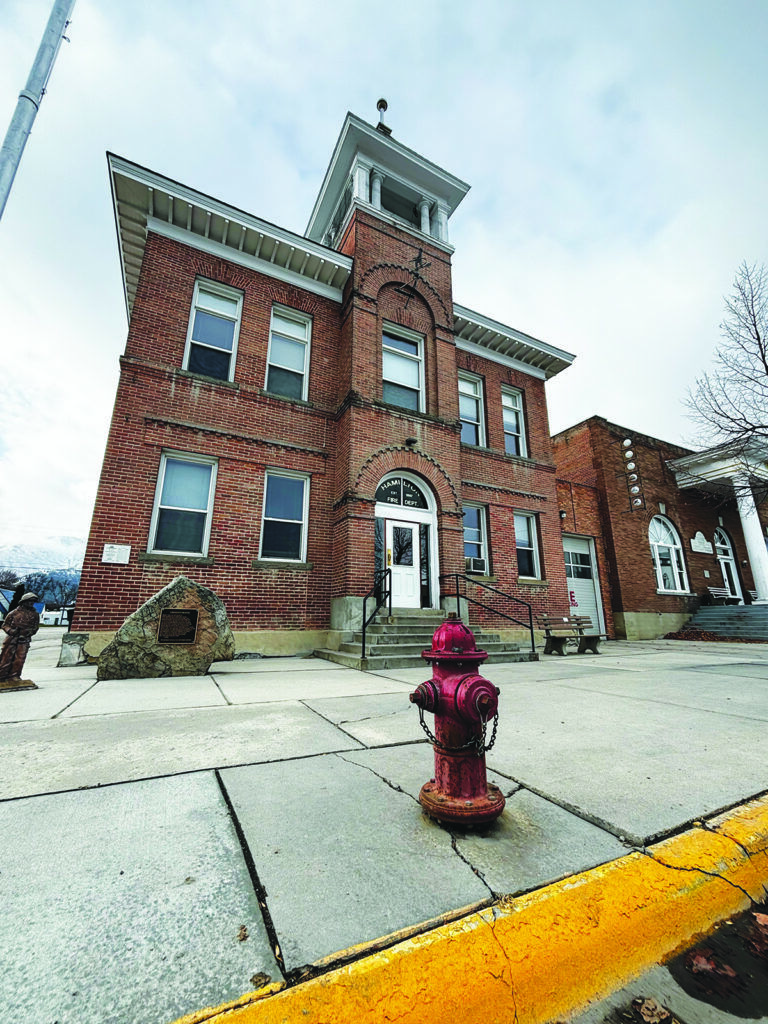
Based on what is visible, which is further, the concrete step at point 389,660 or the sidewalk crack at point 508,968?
the concrete step at point 389,660

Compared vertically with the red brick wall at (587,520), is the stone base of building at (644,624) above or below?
below

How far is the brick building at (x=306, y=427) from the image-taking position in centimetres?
836

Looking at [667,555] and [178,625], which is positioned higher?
[667,555]

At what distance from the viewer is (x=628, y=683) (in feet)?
16.8

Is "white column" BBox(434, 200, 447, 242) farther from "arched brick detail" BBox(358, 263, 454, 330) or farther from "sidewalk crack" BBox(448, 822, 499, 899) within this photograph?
"sidewalk crack" BBox(448, 822, 499, 899)

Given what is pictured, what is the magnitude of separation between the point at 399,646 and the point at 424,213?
1219 cm

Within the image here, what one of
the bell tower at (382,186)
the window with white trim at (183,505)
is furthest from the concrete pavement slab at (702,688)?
the bell tower at (382,186)

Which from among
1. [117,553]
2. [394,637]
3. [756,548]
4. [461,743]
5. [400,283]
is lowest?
[461,743]

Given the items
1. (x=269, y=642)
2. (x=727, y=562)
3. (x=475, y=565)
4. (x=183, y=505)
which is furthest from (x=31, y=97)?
(x=727, y=562)

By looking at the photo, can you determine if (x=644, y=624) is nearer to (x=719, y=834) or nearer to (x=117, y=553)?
(x=719, y=834)

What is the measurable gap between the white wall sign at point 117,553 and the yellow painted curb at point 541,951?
798cm

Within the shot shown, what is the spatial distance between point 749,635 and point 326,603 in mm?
→ 14264

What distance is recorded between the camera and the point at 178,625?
582cm

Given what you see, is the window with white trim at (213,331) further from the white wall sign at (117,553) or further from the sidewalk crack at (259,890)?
the sidewalk crack at (259,890)
